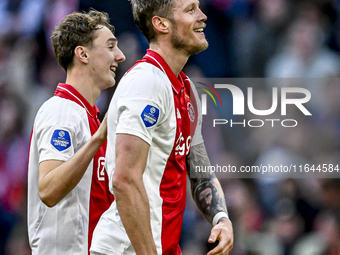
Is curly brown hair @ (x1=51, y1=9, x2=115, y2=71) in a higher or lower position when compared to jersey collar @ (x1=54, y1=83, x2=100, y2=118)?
higher

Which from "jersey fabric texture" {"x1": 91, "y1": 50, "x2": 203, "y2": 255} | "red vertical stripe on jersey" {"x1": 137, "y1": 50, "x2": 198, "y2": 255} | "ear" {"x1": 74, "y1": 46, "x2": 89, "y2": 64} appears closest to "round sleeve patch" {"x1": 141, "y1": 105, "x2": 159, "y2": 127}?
"jersey fabric texture" {"x1": 91, "y1": 50, "x2": 203, "y2": 255}

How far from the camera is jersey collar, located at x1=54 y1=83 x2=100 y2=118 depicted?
211 centimetres

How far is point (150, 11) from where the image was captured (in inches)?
64.8

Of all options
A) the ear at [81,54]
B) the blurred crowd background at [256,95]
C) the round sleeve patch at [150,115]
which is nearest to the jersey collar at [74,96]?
the ear at [81,54]

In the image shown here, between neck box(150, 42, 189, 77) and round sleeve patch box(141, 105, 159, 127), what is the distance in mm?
385

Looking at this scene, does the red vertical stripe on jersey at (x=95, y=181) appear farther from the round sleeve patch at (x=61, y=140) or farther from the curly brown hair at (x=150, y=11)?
the curly brown hair at (x=150, y=11)

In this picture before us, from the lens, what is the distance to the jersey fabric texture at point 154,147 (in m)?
1.26

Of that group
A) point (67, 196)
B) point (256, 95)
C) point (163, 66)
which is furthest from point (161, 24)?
point (256, 95)

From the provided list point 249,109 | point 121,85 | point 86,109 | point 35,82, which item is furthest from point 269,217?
point 121,85

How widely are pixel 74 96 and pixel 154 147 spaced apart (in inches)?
36.7

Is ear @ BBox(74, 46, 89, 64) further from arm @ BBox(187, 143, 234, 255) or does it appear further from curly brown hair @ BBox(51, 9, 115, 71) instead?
arm @ BBox(187, 143, 234, 255)

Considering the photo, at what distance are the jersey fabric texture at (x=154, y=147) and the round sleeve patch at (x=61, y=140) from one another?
0.55m

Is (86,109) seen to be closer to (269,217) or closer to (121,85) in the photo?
(121,85)

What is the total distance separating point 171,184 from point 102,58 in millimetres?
1183
